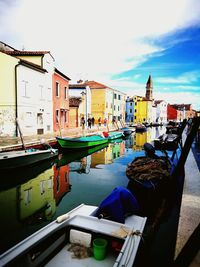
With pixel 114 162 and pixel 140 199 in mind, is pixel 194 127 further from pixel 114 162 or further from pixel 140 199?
pixel 114 162

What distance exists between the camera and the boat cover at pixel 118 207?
424cm

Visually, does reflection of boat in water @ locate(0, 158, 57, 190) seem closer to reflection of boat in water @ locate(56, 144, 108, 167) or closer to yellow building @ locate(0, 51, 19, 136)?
reflection of boat in water @ locate(56, 144, 108, 167)

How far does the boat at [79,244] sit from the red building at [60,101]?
1806 centimetres

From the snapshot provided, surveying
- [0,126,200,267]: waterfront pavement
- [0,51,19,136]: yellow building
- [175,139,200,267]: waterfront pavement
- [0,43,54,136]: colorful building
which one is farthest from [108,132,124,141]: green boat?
[0,126,200,267]: waterfront pavement

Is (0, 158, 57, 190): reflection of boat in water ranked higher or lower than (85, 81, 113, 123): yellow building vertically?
lower

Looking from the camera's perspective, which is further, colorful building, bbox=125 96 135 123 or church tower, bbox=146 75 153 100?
church tower, bbox=146 75 153 100

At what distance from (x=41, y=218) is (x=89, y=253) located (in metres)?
3.33

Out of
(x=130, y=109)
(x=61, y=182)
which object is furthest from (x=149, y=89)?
(x=61, y=182)

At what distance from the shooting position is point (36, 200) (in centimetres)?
786

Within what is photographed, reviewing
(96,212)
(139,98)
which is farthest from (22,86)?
(139,98)

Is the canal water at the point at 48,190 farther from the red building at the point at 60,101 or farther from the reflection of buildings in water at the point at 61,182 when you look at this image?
the red building at the point at 60,101

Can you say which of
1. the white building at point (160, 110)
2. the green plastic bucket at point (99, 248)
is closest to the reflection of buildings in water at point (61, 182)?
the green plastic bucket at point (99, 248)

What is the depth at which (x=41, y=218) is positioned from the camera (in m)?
6.43

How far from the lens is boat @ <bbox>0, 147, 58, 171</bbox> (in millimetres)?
10094
